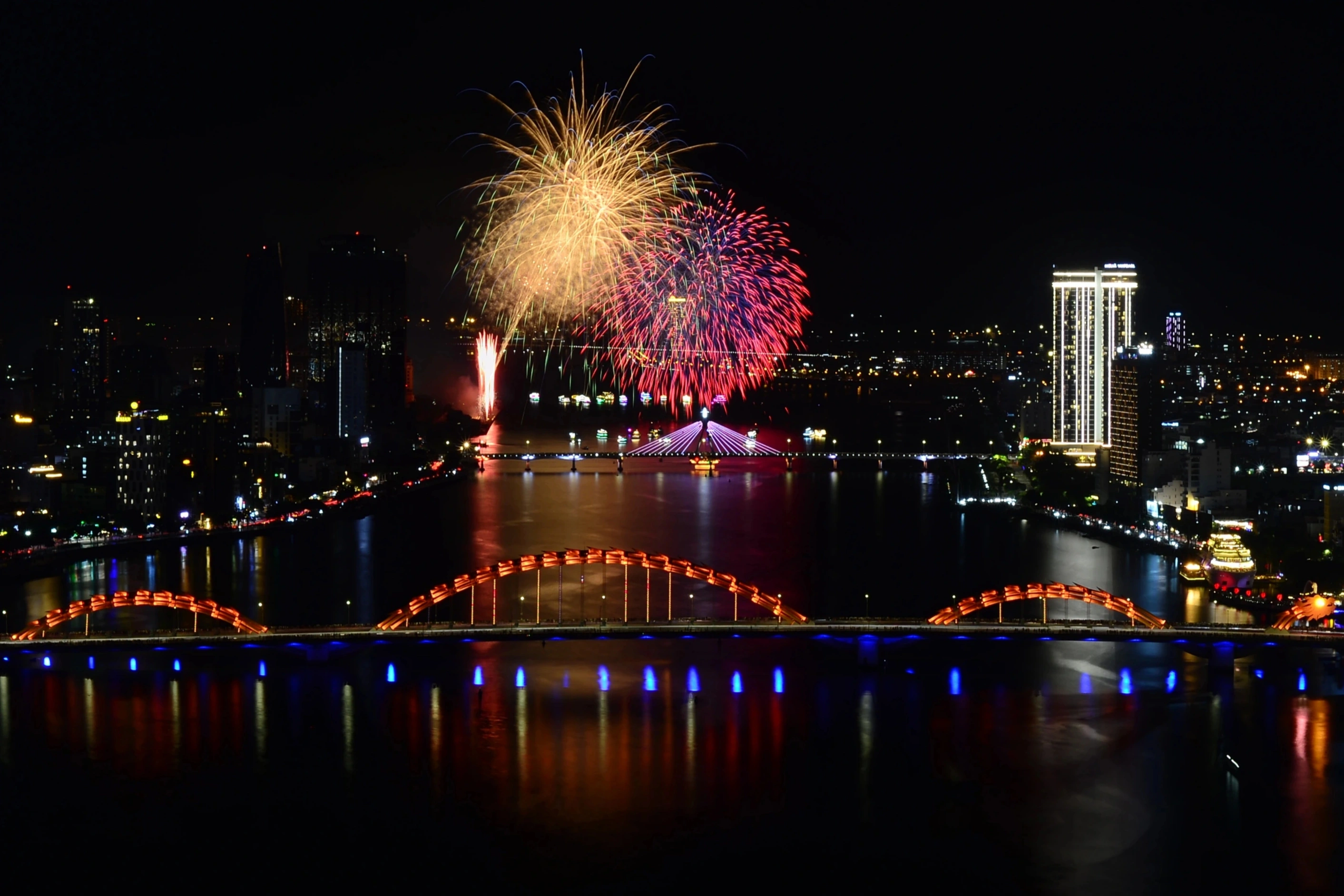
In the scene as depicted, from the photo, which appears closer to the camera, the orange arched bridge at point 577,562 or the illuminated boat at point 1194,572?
the orange arched bridge at point 577,562

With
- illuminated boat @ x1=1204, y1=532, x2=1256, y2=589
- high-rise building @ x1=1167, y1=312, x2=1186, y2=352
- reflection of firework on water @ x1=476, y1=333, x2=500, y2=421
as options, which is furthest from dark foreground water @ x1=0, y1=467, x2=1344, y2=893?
high-rise building @ x1=1167, y1=312, x2=1186, y2=352

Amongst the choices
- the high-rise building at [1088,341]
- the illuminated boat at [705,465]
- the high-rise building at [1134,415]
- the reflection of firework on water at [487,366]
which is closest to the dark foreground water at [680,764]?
the high-rise building at [1134,415]

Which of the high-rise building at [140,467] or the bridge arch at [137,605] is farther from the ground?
the high-rise building at [140,467]

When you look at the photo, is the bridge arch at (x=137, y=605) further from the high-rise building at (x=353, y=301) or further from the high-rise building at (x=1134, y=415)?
the high-rise building at (x=353, y=301)

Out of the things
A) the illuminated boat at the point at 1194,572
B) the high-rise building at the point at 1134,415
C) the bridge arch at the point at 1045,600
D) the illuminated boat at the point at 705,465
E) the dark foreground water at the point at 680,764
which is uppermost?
the high-rise building at the point at 1134,415

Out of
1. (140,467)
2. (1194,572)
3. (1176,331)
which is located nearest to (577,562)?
(1194,572)

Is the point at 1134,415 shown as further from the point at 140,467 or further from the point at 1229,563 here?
the point at 140,467

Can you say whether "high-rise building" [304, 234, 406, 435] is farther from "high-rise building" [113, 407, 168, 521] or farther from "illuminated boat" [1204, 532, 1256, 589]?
"illuminated boat" [1204, 532, 1256, 589]
